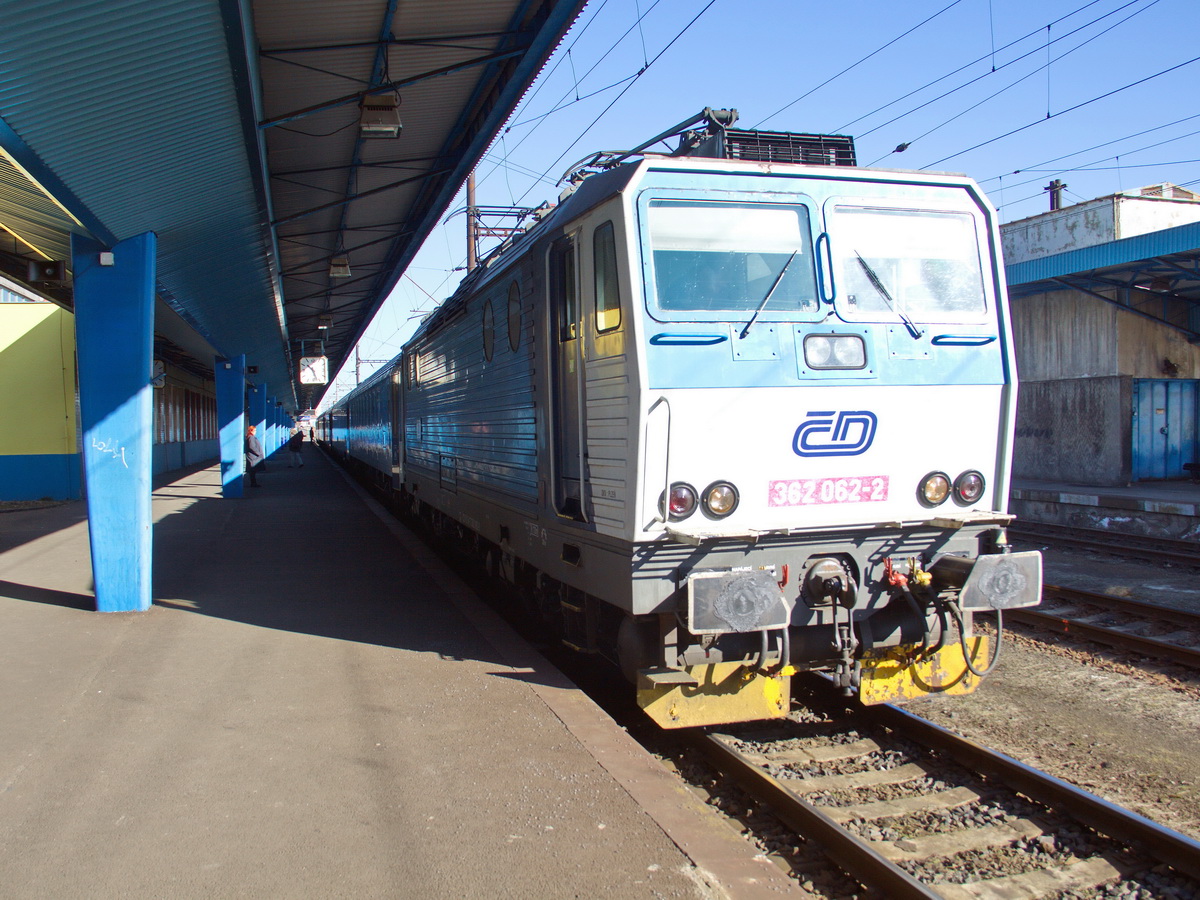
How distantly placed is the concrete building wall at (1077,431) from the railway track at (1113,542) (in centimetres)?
413

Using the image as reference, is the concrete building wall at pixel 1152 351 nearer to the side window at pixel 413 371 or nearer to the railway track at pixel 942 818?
the side window at pixel 413 371

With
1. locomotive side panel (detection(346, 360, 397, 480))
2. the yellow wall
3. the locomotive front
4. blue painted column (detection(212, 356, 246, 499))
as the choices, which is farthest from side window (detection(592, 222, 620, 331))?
blue painted column (detection(212, 356, 246, 499))

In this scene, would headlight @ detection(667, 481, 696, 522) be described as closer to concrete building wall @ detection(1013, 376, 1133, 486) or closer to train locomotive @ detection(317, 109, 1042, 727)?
train locomotive @ detection(317, 109, 1042, 727)

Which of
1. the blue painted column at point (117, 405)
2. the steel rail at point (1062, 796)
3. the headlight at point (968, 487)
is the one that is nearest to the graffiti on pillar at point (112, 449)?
the blue painted column at point (117, 405)

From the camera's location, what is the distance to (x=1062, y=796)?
4.15 m

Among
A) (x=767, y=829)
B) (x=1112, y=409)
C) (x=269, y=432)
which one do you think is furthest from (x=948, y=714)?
(x=269, y=432)

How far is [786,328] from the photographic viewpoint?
486 cm

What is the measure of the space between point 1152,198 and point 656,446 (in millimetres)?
23199

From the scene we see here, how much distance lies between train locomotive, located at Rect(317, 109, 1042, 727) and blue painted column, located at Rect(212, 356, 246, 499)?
1815 cm

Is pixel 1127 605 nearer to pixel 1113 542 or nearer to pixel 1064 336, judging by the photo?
pixel 1113 542

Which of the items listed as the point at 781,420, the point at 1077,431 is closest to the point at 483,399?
the point at 781,420

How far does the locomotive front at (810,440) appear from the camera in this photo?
4668 mm

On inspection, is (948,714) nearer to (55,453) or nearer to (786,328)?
(786,328)

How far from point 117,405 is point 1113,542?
41.2ft
